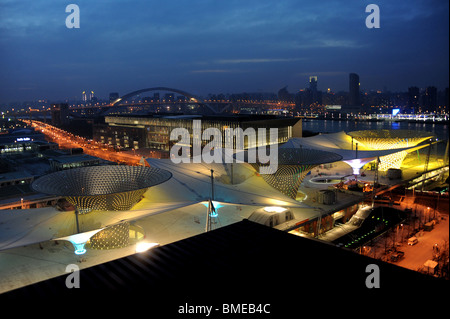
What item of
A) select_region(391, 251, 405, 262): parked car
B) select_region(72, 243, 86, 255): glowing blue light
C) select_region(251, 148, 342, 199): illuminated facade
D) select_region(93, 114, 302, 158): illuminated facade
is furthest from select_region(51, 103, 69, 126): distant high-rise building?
select_region(391, 251, 405, 262): parked car

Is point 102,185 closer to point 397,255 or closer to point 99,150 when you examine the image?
point 397,255

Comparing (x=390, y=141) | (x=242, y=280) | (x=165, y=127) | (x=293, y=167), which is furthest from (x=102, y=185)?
(x=165, y=127)

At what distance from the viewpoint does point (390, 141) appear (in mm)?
28922

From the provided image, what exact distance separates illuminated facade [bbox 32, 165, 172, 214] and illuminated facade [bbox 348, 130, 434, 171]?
19752 mm

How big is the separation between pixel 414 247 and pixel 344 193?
540cm

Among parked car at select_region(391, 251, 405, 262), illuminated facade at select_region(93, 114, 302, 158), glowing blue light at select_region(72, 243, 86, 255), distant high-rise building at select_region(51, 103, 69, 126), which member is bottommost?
parked car at select_region(391, 251, 405, 262)

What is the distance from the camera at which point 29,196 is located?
2044 cm

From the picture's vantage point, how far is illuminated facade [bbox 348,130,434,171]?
27.5 m

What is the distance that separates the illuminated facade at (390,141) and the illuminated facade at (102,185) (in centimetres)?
1975

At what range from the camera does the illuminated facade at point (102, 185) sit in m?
12.9

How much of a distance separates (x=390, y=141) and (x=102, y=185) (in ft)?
77.6

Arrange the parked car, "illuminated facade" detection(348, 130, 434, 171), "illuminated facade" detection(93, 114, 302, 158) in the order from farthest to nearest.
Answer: "illuminated facade" detection(93, 114, 302, 158) < "illuminated facade" detection(348, 130, 434, 171) < the parked car

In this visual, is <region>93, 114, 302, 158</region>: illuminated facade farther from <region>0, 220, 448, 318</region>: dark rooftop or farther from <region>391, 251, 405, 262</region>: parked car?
<region>0, 220, 448, 318</region>: dark rooftop
